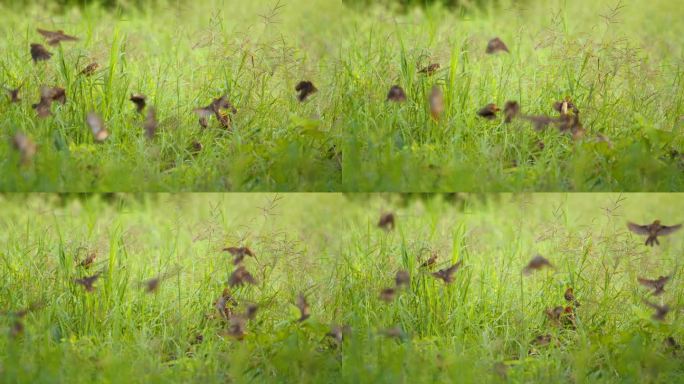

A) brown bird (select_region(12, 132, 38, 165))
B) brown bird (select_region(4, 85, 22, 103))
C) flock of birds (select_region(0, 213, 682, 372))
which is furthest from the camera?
brown bird (select_region(4, 85, 22, 103))

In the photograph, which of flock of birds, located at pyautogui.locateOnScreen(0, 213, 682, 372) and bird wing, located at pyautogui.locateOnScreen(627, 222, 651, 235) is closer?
flock of birds, located at pyautogui.locateOnScreen(0, 213, 682, 372)

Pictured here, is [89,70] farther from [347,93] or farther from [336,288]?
[336,288]

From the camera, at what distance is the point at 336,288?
12.7 ft

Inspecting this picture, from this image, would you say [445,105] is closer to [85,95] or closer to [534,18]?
[534,18]

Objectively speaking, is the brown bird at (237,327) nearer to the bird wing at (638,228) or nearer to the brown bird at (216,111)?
the brown bird at (216,111)

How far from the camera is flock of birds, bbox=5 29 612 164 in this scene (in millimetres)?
3805

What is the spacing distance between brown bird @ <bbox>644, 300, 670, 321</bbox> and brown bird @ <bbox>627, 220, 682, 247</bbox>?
220 millimetres

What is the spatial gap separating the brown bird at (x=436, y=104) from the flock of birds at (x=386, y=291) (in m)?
0.39

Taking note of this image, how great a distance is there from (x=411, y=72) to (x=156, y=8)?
1.06 m

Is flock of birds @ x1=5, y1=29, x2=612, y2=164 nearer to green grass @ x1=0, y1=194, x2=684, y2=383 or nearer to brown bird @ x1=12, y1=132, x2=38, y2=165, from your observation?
brown bird @ x1=12, y1=132, x2=38, y2=165

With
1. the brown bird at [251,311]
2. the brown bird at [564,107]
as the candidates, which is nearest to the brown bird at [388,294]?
the brown bird at [251,311]

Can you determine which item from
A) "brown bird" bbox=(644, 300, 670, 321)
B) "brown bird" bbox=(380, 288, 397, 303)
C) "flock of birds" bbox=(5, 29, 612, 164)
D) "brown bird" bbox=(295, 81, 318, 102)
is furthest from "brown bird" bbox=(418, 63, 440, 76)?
"brown bird" bbox=(644, 300, 670, 321)

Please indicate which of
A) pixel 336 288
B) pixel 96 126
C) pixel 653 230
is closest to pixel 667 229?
pixel 653 230

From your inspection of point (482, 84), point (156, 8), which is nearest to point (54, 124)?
point (156, 8)
